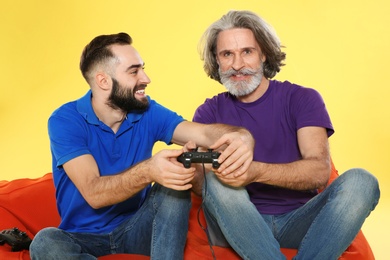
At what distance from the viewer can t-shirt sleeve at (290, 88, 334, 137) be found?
2.66 meters

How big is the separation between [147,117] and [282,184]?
2.25ft

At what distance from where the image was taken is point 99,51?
273cm

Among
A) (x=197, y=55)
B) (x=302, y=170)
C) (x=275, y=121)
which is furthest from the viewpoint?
(x=197, y=55)

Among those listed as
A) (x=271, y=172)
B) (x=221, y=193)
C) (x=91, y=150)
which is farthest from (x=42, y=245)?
(x=271, y=172)

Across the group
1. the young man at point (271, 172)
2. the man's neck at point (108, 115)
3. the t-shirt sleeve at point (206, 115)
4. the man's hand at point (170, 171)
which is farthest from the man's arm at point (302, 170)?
the man's neck at point (108, 115)

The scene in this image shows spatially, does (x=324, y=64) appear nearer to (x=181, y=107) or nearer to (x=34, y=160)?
(x=181, y=107)

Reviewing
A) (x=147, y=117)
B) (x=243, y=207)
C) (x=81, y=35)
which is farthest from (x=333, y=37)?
(x=243, y=207)

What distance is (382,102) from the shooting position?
4.32m

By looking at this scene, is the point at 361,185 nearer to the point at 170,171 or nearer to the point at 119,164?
the point at 170,171

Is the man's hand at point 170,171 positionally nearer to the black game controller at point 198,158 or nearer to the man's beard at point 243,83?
the black game controller at point 198,158

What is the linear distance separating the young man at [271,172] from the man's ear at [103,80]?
18.2 inches

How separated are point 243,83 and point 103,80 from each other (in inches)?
24.2

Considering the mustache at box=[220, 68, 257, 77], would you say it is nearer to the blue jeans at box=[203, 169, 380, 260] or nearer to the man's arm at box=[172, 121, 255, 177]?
the man's arm at box=[172, 121, 255, 177]

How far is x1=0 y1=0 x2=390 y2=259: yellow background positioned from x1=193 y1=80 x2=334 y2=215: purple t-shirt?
1.30m
